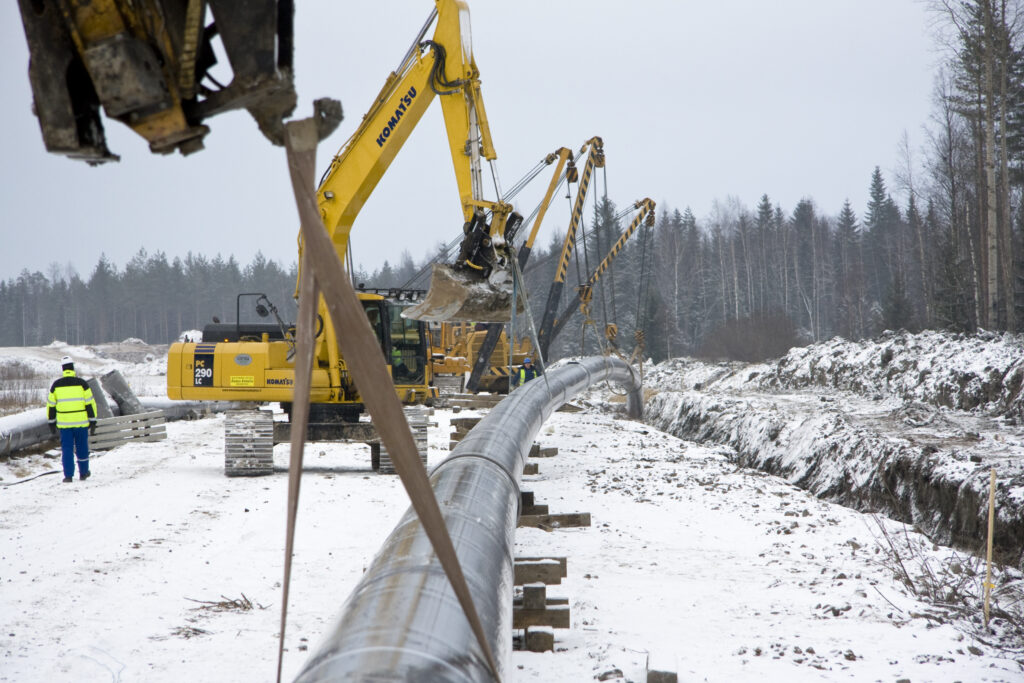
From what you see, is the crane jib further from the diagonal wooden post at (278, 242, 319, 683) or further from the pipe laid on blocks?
the diagonal wooden post at (278, 242, 319, 683)

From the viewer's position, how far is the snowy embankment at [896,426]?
778 centimetres

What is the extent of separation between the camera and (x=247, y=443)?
1018cm

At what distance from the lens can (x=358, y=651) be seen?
2234 millimetres

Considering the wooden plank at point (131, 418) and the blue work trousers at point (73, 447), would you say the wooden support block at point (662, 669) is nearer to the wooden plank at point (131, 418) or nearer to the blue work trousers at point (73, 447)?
the blue work trousers at point (73, 447)

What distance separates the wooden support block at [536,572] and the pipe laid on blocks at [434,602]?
390mm

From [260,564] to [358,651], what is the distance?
416 cm

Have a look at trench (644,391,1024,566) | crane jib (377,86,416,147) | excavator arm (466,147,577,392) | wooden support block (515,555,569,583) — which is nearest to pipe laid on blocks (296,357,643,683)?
wooden support block (515,555,569,583)

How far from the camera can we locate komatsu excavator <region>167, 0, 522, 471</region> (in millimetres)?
7504

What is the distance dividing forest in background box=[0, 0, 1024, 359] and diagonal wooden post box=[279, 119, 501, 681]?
11.7m

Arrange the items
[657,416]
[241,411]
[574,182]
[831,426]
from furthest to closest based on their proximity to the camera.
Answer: [574,182] < [657,416] < [831,426] < [241,411]

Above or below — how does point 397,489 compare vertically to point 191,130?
below

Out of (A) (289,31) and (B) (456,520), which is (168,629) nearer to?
(B) (456,520)

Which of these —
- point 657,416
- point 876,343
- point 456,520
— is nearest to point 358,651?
point 456,520

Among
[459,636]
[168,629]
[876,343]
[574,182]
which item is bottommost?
[168,629]
